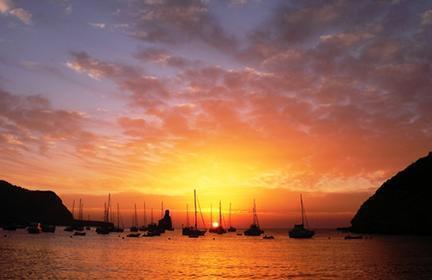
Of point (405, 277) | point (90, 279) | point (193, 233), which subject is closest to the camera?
point (90, 279)

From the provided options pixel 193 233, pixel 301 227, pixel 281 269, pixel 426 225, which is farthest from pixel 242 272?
A: pixel 426 225

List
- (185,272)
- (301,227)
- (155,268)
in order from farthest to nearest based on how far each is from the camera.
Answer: (301,227) → (155,268) → (185,272)

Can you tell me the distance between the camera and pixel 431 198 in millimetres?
187750

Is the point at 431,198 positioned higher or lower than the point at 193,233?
higher

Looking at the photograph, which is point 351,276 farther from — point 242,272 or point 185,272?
point 185,272

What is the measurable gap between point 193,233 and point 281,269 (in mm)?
120309

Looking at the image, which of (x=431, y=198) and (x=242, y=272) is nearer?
(x=242, y=272)

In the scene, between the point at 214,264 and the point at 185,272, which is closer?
the point at 185,272

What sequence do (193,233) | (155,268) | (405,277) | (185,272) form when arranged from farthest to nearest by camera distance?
(193,233)
(155,268)
(185,272)
(405,277)

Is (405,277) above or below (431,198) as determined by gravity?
below

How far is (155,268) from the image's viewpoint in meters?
65.4

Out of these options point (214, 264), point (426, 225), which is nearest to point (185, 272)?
point (214, 264)

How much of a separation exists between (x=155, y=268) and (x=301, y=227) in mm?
112503

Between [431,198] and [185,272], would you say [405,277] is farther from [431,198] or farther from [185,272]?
[431,198]
